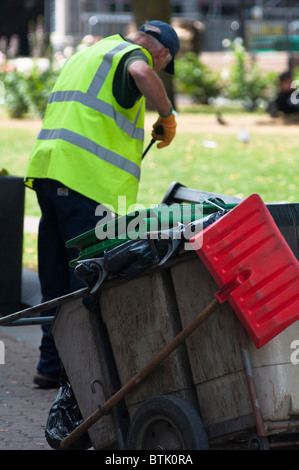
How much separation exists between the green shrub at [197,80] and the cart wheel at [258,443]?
737 inches

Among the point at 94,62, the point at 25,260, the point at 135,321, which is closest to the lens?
the point at 135,321

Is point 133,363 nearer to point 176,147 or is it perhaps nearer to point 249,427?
point 249,427

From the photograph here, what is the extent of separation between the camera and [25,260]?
8.88 m

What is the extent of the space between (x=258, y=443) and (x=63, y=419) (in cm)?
109

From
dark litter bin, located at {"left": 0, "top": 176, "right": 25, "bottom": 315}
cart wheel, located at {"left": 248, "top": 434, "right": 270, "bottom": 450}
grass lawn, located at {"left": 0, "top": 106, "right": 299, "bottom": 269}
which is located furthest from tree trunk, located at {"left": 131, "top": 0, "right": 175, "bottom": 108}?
cart wheel, located at {"left": 248, "top": 434, "right": 270, "bottom": 450}

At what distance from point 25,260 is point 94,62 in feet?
14.4

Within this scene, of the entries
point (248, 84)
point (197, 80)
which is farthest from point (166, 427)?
point (197, 80)

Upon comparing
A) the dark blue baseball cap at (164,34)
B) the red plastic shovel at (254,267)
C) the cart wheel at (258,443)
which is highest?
the dark blue baseball cap at (164,34)

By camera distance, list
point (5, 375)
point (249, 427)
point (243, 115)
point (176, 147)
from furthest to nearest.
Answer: point (243, 115), point (176, 147), point (5, 375), point (249, 427)

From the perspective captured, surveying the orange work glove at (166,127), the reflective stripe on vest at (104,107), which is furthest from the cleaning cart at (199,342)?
the orange work glove at (166,127)

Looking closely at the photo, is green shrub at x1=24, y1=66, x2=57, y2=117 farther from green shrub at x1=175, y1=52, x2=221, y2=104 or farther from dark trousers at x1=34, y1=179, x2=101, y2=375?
dark trousers at x1=34, y1=179, x2=101, y2=375

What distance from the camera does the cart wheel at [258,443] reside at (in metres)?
3.15

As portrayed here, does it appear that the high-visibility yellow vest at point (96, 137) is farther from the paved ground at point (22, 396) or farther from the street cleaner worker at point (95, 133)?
the paved ground at point (22, 396)

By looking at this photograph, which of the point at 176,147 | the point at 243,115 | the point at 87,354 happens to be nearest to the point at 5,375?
the point at 87,354
